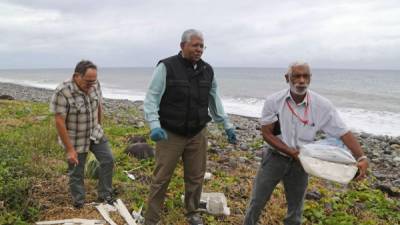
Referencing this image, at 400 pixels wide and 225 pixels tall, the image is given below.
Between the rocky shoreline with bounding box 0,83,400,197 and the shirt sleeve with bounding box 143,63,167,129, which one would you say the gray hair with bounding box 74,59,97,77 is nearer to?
the shirt sleeve with bounding box 143,63,167,129

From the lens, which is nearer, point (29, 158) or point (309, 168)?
point (309, 168)

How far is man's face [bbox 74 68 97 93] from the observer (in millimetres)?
4473

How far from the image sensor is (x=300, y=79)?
3.51 metres

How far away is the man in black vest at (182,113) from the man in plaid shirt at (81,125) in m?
0.91

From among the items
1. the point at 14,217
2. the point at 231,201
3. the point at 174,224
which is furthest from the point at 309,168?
the point at 14,217

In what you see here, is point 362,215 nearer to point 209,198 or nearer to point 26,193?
point 209,198

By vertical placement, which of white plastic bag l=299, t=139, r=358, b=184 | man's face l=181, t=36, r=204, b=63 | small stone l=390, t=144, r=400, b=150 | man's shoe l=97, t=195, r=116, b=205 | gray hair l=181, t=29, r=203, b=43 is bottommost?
small stone l=390, t=144, r=400, b=150

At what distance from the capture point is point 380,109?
2705 cm

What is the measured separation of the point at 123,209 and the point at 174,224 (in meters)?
0.70

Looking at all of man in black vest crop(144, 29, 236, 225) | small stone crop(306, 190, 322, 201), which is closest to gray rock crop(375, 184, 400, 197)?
small stone crop(306, 190, 322, 201)

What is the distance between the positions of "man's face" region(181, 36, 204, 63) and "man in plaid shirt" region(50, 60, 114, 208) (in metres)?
1.12

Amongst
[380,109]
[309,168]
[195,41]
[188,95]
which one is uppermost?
[195,41]

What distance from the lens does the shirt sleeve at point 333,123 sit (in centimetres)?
357

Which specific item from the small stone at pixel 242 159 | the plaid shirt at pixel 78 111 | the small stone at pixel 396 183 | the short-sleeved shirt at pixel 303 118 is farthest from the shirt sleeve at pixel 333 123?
the small stone at pixel 396 183
